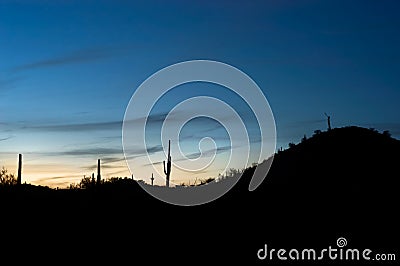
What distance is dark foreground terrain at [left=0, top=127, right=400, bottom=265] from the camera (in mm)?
26203

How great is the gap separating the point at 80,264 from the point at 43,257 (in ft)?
8.15

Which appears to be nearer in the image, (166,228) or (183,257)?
(183,257)

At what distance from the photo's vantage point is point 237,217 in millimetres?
33469

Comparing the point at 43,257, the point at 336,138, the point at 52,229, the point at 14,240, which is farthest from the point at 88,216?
the point at 336,138

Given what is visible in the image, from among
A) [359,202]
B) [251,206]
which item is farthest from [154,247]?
[359,202]

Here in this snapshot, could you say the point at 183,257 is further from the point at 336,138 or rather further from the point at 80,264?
the point at 336,138

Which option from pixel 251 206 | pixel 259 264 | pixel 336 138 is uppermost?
pixel 336 138

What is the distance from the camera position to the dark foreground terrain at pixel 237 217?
1032 inches

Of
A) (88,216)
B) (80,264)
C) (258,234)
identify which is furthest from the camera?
(88,216)

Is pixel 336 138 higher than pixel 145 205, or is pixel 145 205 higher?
pixel 336 138

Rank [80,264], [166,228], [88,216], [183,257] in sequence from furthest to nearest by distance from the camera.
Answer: [88,216] < [166,228] < [183,257] < [80,264]

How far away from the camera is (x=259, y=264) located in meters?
23.6

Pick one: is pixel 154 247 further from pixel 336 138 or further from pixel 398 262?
pixel 336 138

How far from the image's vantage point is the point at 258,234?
29.5m
